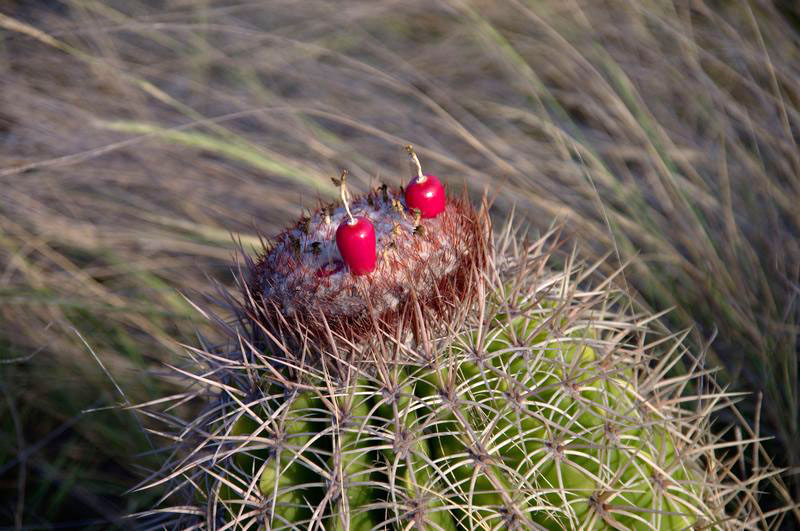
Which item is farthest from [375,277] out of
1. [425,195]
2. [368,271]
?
[425,195]

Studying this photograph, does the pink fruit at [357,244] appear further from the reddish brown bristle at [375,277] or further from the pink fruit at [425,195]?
the pink fruit at [425,195]

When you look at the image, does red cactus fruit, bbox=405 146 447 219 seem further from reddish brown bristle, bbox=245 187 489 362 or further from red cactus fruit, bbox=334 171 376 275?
red cactus fruit, bbox=334 171 376 275

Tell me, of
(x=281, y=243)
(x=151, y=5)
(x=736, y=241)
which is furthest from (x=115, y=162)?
(x=736, y=241)

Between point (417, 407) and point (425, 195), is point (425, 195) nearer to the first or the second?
point (425, 195)

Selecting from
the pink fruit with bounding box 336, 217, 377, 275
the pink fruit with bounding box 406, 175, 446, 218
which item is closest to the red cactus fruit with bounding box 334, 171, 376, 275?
the pink fruit with bounding box 336, 217, 377, 275

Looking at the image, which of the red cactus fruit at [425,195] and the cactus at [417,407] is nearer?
the cactus at [417,407]

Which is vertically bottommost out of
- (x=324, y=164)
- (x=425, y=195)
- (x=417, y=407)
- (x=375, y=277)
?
(x=324, y=164)

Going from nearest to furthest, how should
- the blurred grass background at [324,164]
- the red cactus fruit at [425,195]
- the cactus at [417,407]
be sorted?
the cactus at [417,407], the red cactus fruit at [425,195], the blurred grass background at [324,164]

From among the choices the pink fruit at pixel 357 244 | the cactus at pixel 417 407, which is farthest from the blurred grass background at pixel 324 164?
the pink fruit at pixel 357 244
